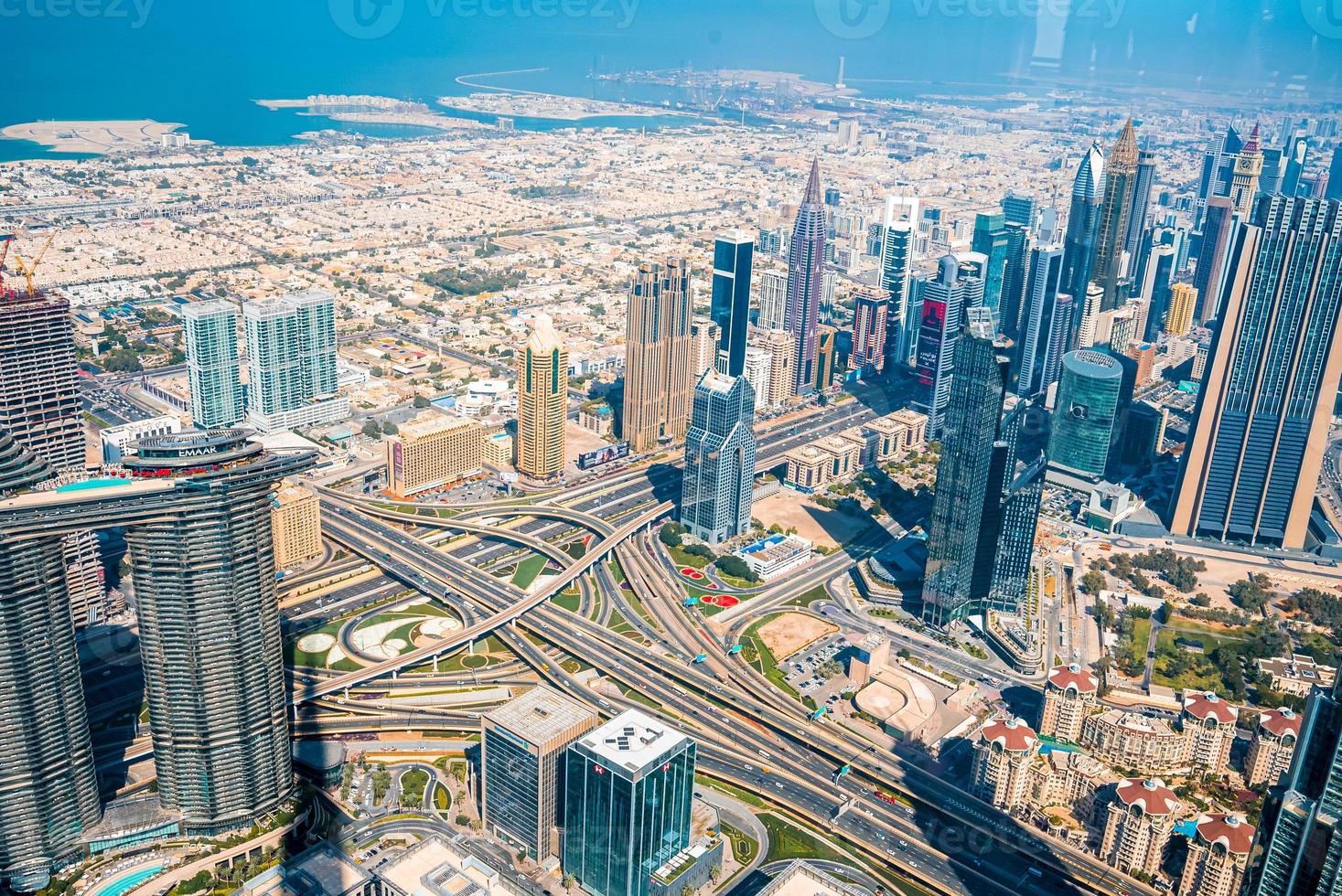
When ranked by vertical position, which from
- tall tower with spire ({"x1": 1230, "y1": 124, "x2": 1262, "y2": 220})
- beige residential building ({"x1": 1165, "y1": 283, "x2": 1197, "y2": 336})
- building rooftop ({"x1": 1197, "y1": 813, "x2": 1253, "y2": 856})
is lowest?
building rooftop ({"x1": 1197, "y1": 813, "x2": 1253, "y2": 856})

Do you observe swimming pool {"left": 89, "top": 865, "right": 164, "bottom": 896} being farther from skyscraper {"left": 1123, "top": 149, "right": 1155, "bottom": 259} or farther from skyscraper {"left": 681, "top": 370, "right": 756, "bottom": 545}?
skyscraper {"left": 1123, "top": 149, "right": 1155, "bottom": 259}

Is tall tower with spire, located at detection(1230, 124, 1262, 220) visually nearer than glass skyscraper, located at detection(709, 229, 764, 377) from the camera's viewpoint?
No

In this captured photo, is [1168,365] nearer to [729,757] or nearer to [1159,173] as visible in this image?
[1159,173]

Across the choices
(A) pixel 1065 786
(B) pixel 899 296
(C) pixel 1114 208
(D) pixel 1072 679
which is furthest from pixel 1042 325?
(A) pixel 1065 786

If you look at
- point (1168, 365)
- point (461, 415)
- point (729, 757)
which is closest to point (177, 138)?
point (461, 415)

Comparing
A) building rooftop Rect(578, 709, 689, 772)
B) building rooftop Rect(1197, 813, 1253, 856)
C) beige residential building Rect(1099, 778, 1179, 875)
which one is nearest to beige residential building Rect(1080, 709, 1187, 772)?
beige residential building Rect(1099, 778, 1179, 875)

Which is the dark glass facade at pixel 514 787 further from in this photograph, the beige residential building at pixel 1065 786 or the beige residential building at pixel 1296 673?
the beige residential building at pixel 1296 673
